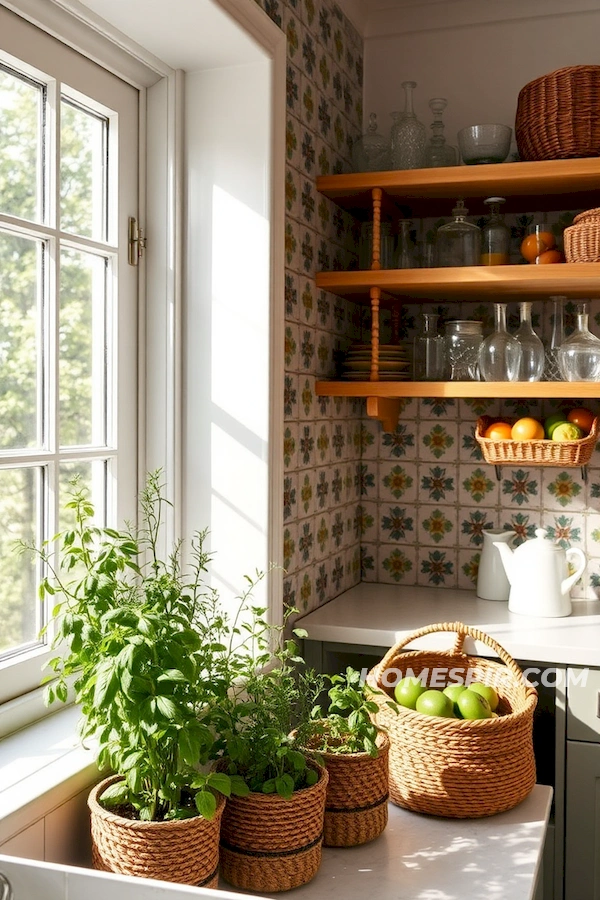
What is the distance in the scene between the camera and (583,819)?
205 cm

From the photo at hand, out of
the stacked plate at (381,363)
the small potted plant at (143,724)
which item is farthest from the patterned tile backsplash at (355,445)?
the small potted plant at (143,724)

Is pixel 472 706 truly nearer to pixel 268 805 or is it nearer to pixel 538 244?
pixel 268 805

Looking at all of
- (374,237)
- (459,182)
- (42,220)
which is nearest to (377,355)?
(374,237)

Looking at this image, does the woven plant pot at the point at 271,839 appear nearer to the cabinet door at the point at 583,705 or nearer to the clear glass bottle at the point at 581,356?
the cabinet door at the point at 583,705

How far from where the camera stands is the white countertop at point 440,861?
1.33m

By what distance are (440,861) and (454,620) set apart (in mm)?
898

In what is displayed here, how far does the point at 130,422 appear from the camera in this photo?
1.93 metres

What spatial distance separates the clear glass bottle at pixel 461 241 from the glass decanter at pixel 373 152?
23 centimetres

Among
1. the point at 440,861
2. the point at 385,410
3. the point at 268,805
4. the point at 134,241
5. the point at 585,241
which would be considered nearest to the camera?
the point at 268,805

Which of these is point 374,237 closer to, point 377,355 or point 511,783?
point 377,355

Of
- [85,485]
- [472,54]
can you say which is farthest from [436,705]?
[472,54]

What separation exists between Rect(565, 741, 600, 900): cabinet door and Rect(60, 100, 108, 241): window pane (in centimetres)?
153

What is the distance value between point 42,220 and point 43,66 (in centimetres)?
26

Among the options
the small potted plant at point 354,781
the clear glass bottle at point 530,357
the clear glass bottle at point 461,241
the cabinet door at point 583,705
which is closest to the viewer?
the small potted plant at point 354,781
